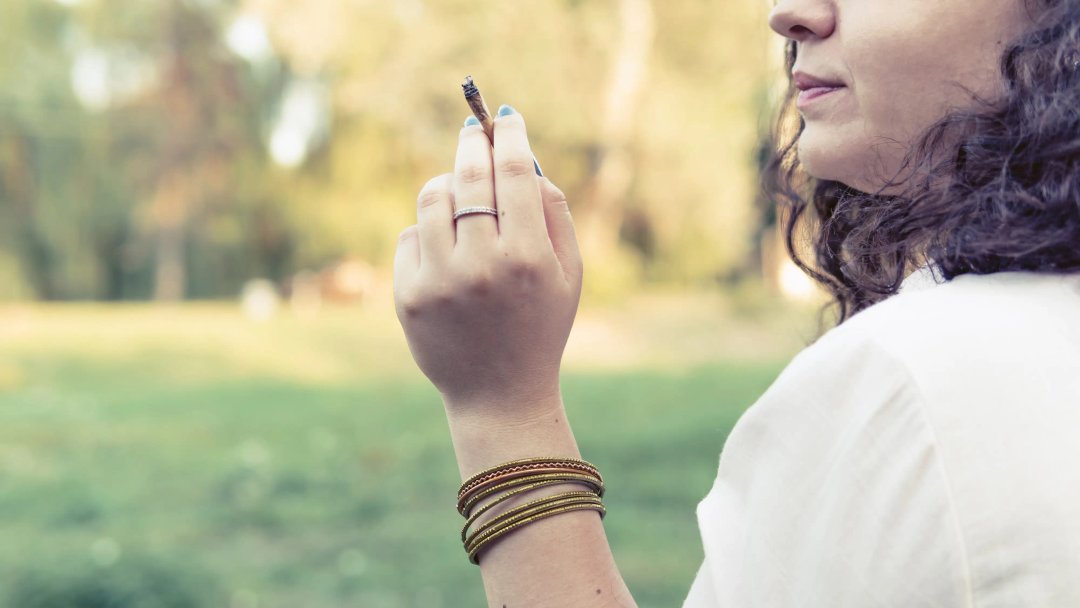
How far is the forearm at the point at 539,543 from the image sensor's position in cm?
73

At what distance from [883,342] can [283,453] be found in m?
5.40

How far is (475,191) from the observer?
0.76 m

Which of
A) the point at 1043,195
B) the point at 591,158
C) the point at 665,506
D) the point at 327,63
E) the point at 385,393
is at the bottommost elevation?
the point at 1043,195

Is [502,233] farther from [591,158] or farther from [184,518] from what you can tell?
[591,158]

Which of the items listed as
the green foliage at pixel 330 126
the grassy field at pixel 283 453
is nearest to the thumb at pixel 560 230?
the grassy field at pixel 283 453

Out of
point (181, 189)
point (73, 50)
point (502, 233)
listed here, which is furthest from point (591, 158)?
point (502, 233)

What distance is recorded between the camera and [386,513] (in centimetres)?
481

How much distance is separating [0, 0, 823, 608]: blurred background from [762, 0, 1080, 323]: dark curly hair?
4915 mm

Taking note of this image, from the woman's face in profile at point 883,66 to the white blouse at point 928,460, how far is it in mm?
179

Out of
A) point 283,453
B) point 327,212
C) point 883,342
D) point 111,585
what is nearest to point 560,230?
point 883,342

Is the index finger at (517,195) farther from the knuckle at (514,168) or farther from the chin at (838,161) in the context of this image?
the chin at (838,161)

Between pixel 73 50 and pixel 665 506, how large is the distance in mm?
7835

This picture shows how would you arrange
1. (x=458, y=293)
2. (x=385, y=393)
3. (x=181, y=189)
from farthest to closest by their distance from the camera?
(x=181, y=189) → (x=385, y=393) → (x=458, y=293)

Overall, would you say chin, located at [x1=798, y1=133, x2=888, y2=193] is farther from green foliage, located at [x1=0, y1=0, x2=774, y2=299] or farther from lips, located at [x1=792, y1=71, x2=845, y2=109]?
green foliage, located at [x1=0, y1=0, x2=774, y2=299]
